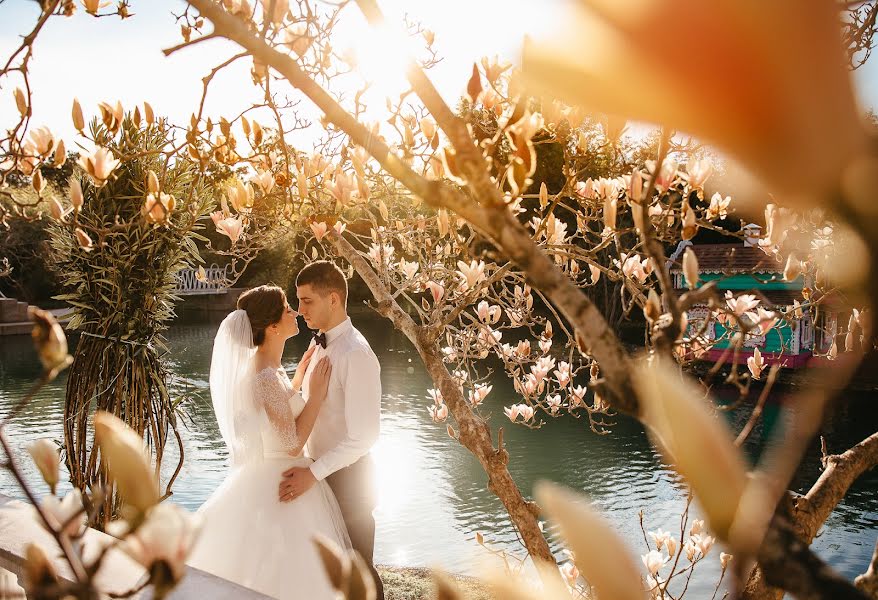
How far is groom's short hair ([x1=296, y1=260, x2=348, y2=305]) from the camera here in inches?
128

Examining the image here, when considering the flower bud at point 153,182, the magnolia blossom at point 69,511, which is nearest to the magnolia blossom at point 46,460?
the magnolia blossom at point 69,511

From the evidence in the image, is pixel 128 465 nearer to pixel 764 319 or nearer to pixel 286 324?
pixel 764 319

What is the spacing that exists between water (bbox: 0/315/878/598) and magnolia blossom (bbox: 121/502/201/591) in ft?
15.3

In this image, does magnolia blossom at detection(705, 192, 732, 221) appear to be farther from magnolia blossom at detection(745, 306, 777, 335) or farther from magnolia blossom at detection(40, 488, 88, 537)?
magnolia blossom at detection(40, 488, 88, 537)

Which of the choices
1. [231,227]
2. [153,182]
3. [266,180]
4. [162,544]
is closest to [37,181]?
[153,182]

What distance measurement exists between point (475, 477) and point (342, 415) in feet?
19.0

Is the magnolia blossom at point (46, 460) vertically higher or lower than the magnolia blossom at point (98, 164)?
lower

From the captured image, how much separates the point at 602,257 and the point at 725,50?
18.9 metres

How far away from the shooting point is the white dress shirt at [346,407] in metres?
3.05

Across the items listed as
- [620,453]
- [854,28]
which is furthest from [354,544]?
[620,453]

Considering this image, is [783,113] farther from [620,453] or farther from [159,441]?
[620,453]

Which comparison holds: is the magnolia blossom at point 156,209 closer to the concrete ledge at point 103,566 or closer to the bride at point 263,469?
the concrete ledge at point 103,566

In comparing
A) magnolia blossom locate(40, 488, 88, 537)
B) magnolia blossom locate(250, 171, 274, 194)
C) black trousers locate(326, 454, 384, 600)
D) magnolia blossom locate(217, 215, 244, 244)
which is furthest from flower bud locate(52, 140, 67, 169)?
black trousers locate(326, 454, 384, 600)

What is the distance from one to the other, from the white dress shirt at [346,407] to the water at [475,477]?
1.98m
